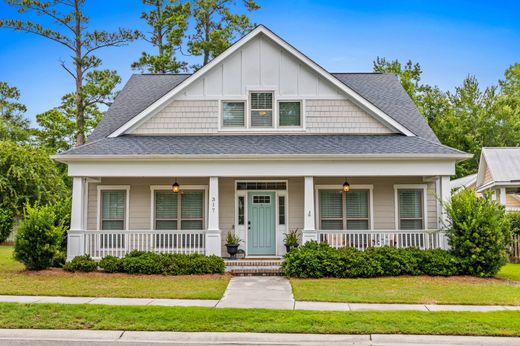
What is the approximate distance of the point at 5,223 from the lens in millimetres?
23281

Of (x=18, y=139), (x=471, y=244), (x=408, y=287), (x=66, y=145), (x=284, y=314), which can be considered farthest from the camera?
(x=18, y=139)

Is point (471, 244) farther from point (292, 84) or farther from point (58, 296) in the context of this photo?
point (58, 296)

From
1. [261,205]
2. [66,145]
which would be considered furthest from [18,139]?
[261,205]

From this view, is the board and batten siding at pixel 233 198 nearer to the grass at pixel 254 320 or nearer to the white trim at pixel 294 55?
the white trim at pixel 294 55

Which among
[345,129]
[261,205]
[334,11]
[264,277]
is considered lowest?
[264,277]

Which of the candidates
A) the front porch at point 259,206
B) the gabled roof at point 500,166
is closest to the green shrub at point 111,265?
the front porch at point 259,206

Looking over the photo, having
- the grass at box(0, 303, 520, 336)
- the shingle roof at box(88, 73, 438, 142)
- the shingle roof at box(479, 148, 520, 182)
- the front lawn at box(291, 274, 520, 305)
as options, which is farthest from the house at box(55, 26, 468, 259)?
the shingle roof at box(479, 148, 520, 182)

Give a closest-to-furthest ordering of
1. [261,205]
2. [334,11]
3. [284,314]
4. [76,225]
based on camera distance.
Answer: [284,314] → [76,225] → [261,205] → [334,11]

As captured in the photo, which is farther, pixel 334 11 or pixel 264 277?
pixel 334 11

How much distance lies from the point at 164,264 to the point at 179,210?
3.01 metres

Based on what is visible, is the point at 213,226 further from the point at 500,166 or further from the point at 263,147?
the point at 500,166

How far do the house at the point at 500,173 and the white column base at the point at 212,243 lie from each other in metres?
13.2

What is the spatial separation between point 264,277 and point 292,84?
6773 millimetres

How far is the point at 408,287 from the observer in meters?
10.7
